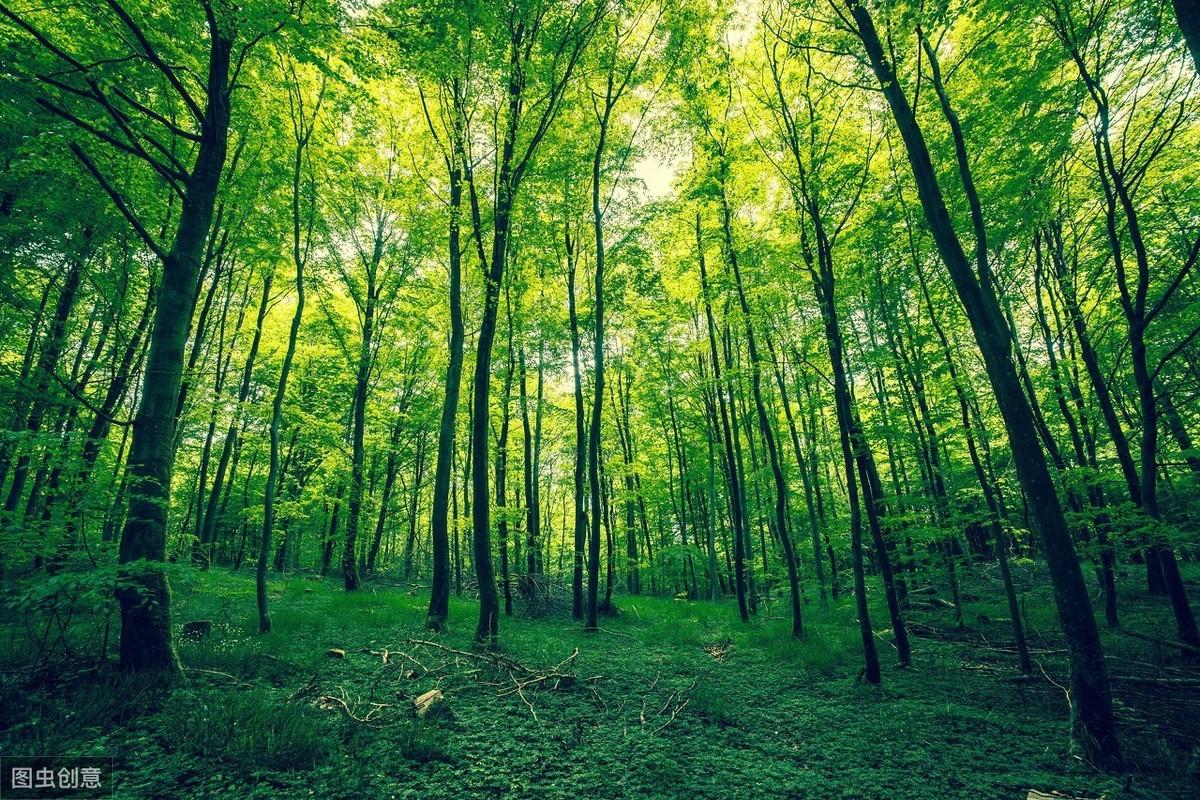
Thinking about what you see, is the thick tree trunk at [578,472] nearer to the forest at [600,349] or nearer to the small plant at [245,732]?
the forest at [600,349]

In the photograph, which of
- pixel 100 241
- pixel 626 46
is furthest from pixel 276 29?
pixel 626 46

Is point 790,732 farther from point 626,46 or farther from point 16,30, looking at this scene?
point 626,46

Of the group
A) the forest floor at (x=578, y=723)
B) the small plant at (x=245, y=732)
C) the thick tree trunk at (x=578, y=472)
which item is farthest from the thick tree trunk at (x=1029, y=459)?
the thick tree trunk at (x=578, y=472)

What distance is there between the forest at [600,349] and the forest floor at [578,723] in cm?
5

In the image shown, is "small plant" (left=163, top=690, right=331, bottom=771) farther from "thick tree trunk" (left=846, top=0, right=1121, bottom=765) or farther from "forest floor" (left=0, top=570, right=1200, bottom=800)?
"thick tree trunk" (left=846, top=0, right=1121, bottom=765)

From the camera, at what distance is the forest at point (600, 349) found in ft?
13.2

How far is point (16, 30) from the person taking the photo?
18.9 ft

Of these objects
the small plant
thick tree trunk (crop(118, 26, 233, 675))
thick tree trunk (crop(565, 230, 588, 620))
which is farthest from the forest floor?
thick tree trunk (crop(565, 230, 588, 620))

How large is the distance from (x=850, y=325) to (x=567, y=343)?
33.9ft

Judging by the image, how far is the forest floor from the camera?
132 inches

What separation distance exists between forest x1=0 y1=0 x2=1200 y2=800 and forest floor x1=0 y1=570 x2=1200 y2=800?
48mm

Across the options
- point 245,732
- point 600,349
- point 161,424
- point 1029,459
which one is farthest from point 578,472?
point 1029,459

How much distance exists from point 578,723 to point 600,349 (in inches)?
332

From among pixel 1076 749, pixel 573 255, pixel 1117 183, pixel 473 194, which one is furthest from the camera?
pixel 573 255
